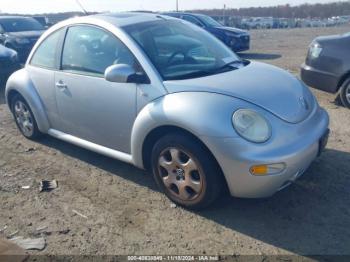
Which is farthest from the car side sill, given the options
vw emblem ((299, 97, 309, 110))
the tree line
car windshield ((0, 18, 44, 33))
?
the tree line

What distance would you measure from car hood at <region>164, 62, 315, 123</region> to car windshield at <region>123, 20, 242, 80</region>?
0.18 m

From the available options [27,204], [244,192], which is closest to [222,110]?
[244,192]

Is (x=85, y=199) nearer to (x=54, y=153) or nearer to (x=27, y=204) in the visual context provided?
(x=27, y=204)

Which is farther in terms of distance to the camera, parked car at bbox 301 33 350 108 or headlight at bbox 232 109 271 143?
parked car at bbox 301 33 350 108

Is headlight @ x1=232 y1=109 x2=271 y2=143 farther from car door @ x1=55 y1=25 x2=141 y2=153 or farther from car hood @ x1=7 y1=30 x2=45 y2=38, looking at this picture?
car hood @ x1=7 y1=30 x2=45 y2=38

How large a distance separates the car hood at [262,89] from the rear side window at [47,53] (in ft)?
5.78

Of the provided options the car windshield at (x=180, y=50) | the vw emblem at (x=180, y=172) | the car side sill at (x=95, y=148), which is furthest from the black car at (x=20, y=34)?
the vw emblem at (x=180, y=172)

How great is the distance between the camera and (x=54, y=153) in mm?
4742

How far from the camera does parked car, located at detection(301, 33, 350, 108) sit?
5766 millimetres

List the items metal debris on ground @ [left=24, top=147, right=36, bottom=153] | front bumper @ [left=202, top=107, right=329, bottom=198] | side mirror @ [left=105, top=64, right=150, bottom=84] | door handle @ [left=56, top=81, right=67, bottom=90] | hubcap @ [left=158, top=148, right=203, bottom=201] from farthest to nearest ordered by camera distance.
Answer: metal debris on ground @ [left=24, top=147, right=36, bottom=153] < door handle @ [left=56, top=81, right=67, bottom=90] < side mirror @ [left=105, top=64, right=150, bottom=84] < hubcap @ [left=158, top=148, right=203, bottom=201] < front bumper @ [left=202, top=107, right=329, bottom=198]

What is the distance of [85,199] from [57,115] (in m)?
1.23

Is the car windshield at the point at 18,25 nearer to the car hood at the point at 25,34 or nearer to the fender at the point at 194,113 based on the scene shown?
the car hood at the point at 25,34

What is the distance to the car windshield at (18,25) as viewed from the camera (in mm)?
12445

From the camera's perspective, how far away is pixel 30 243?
3.03m
